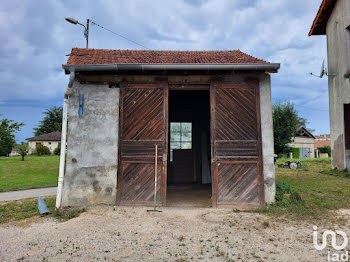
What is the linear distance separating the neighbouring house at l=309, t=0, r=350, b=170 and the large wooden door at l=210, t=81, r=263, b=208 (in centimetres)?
662

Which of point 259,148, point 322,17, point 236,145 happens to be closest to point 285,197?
point 259,148

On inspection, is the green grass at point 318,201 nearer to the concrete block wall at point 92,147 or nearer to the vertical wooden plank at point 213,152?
the vertical wooden plank at point 213,152

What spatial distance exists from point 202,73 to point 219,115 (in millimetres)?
1141

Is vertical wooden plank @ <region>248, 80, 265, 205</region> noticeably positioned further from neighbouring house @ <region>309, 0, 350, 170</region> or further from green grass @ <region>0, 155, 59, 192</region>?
green grass @ <region>0, 155, 59, 192</region>

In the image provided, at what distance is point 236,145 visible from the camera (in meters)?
5.97

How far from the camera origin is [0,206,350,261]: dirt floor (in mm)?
3328

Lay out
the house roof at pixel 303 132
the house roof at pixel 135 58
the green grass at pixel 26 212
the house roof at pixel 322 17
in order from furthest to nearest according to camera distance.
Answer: the house roof at pixel 303 132 → the house roof at pixel 322 17 → the house roof at pixel 135 58 → the green grass at pixel 26 212

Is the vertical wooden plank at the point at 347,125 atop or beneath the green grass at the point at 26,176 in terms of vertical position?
atop

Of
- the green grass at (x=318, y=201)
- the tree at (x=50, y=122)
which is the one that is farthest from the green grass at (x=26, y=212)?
the tree at (x=50, y=122)

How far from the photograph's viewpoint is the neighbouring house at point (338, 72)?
32.9ft

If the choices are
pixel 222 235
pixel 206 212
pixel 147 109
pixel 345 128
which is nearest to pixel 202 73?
pixel 147 109

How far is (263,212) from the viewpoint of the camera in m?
5.37

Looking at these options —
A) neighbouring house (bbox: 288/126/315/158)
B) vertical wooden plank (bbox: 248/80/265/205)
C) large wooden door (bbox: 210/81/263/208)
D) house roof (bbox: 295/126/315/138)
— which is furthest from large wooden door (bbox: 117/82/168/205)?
house roof (bbox: 295/126/315/138)

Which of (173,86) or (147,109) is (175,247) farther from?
(173,86)
